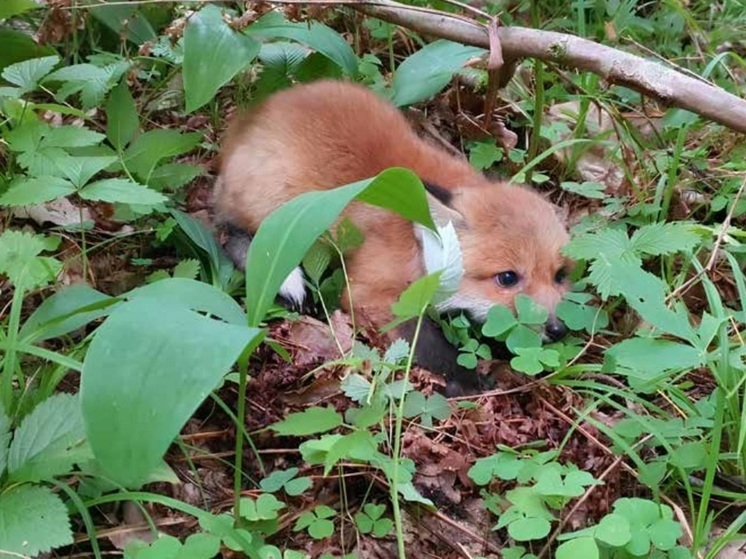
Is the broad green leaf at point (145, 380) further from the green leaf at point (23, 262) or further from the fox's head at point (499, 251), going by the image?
the fox's head at point (499, 251)

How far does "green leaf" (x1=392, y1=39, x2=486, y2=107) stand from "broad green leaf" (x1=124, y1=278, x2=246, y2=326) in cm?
204

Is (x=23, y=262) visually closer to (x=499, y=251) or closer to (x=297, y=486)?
(x=297, y=486)

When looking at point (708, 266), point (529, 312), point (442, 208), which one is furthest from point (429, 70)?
point (708, 266)

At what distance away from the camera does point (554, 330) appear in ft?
10.3

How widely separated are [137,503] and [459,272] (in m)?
1.51

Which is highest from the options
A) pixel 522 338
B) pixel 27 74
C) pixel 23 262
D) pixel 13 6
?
pixel 13 6

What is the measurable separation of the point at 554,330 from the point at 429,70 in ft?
4.47

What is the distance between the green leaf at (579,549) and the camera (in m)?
2.07

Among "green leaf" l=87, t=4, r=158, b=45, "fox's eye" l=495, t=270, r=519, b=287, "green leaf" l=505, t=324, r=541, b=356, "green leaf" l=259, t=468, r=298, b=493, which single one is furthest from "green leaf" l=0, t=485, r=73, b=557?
"green leaf" l=87, t=4, r=158, b=45

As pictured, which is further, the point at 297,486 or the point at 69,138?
the point at 69,138

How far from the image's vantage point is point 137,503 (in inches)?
92.0

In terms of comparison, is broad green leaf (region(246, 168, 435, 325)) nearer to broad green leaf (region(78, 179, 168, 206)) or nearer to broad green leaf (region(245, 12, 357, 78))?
broad green leaf (region(78, 179, 168, 206))

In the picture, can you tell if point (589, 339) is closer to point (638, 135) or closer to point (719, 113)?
point (719, 113)

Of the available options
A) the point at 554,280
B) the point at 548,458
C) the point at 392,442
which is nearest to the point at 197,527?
the point at 392,442
